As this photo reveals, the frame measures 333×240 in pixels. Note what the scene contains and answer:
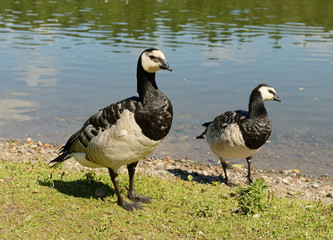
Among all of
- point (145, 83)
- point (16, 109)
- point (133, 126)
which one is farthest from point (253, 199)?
point (16, 109)

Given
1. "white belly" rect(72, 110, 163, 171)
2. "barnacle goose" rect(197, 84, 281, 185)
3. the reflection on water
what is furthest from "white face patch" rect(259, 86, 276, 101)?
the reflection on water

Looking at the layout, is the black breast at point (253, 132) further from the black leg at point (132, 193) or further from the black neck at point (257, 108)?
the black leg at point (132, 193)

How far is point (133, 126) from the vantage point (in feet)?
25.1

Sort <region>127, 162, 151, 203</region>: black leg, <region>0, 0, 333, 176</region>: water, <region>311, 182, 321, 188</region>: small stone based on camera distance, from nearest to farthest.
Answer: <region>127, 162, 151, 203</region>: black leg, <region>311, 182, 321, 188</region>: small stone, <region>0, 0, 333, 176</region>: water

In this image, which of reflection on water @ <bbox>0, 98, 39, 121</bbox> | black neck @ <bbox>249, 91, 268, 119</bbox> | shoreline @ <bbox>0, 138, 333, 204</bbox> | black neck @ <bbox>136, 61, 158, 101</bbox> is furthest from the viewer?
reflection on water @ <bbox>0, 98, 39, 121</bbox>

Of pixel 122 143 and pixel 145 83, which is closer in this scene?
pixel 122 143

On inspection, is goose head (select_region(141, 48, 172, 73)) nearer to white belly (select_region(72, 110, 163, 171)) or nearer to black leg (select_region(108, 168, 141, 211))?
white belly (select_region(72, 110, 163, 171))

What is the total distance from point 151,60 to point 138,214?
2.67m

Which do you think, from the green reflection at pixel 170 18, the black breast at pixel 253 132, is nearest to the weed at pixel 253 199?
the black breast at pixel 253 132

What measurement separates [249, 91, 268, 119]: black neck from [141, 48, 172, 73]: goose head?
349cm

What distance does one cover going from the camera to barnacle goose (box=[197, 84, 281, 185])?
10281 mm

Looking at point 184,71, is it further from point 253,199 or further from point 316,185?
point 253,199

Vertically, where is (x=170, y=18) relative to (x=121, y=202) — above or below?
below

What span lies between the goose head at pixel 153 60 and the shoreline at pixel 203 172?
10.3 feet
